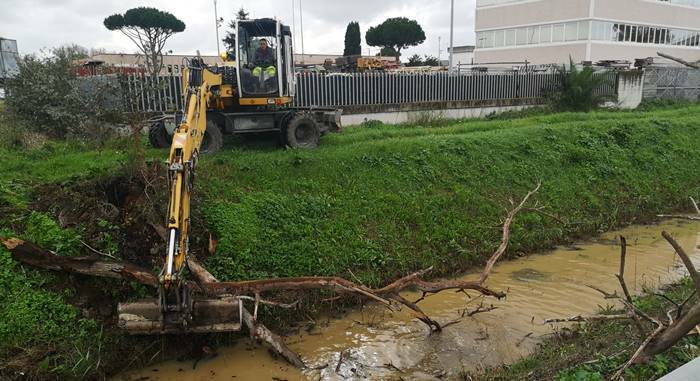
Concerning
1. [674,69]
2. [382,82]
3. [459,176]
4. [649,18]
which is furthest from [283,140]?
[649,18]

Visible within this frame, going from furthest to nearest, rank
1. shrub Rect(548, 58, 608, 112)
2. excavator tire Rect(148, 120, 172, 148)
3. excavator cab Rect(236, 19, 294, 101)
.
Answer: shrub Rect(548, 58, 608, 112), excavator tire Rect(148, 120, 172, 148), excavator cab Rect(236, 19, 294, 101)

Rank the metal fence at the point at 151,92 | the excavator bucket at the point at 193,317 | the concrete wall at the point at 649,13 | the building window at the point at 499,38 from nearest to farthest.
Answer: the excavator bucket at the point at 193,317
the metal fence at the point at 151,92
the concrete wall at the point at 649,13
the building window at the point at 499,38

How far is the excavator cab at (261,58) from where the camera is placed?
430 inches

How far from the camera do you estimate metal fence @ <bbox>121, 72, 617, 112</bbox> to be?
14023 mm

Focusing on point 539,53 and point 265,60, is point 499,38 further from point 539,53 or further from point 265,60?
point 265,60

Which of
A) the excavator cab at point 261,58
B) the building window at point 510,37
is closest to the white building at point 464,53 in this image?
the building window at point 510,37

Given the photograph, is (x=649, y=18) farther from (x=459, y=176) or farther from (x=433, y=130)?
(x=459, y=176)

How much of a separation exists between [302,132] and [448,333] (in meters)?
6.09

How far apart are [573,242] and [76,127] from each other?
11272 mm

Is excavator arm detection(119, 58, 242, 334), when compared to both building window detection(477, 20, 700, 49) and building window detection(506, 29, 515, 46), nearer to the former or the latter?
building window detection(477, 20, 700, 49)

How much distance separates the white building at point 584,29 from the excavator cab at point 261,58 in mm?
33138

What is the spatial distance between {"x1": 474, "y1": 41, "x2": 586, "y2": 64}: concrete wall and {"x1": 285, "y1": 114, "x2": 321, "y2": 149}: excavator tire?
3224 centimetres

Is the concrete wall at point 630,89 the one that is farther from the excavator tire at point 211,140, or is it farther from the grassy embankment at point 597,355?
the excavator tire at point 211,140

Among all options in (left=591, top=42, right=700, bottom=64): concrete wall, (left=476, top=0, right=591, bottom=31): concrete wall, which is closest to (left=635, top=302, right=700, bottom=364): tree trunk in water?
(left=591, top=42, right=700, bottom=64): concrete wall
